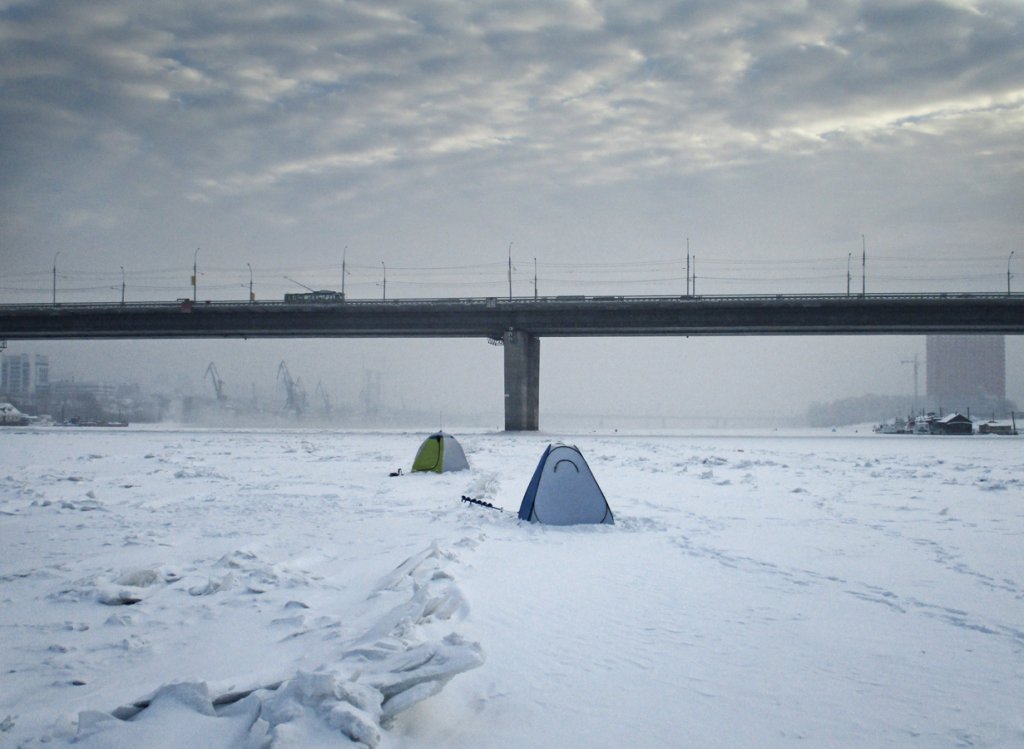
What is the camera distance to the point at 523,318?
5528 centimetres

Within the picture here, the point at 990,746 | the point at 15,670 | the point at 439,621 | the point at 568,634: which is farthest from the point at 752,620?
the point at 15,670

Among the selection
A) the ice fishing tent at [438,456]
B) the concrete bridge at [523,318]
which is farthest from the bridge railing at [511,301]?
the ice fishing tent at [438,456]

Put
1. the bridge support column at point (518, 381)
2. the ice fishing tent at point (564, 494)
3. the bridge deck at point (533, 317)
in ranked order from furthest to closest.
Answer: the bridge support column at point (518, 381), the bridge deck at point (533, 317), the ice fishing tent at point (564, 494)

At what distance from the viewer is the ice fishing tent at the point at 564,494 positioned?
35.9ft

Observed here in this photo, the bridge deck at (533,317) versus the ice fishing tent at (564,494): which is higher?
the bridge deck at (533,317)

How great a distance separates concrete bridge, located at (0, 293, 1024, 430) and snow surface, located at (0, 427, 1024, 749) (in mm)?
41377

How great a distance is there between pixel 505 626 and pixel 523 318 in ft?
163

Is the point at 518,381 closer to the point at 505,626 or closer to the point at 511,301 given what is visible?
the point at 511,301

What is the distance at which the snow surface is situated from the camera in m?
4.04

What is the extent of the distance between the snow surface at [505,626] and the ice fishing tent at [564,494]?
0.32 m

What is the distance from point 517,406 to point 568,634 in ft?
168

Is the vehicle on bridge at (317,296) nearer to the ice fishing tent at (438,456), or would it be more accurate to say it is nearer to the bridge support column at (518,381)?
the bridge support column at (518,381)

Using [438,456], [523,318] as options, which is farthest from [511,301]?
[438,456]

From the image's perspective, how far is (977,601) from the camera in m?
6.69
